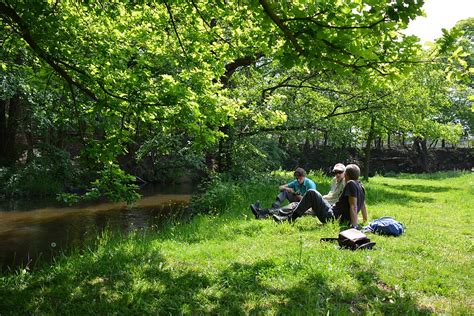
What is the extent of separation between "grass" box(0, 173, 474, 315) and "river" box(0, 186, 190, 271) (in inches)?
98.6

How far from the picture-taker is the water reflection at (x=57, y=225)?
378 inches

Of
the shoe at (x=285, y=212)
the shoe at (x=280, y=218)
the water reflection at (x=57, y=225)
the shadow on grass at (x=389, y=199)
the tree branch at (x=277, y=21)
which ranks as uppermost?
the tree branch at (x=277, y=21)

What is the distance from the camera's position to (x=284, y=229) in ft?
26.2

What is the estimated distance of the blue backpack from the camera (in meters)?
7.54

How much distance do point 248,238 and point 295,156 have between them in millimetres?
31625

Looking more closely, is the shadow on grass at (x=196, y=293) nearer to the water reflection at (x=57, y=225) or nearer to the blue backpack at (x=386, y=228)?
the blue backpack at (x=386, y=228)

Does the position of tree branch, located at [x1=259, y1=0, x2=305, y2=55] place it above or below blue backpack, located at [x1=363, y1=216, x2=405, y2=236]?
above

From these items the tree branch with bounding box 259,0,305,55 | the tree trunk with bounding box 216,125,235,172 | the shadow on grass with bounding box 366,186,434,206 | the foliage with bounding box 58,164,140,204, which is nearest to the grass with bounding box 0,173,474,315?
the foliage with bounding box 58,164,140,204

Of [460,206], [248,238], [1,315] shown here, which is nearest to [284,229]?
[248,238]

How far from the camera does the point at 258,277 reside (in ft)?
17.4

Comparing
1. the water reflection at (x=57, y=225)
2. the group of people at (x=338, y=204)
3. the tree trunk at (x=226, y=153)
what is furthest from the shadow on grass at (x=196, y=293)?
the tree trunk at (x=226, y=153)

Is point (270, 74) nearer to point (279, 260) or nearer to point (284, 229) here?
point (284, 229)

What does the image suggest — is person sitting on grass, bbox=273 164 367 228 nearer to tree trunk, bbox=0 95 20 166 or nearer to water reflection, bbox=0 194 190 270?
water reflection, bbox=0 194 190 270

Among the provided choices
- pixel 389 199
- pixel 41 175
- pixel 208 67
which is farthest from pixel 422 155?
pixel 208 67
